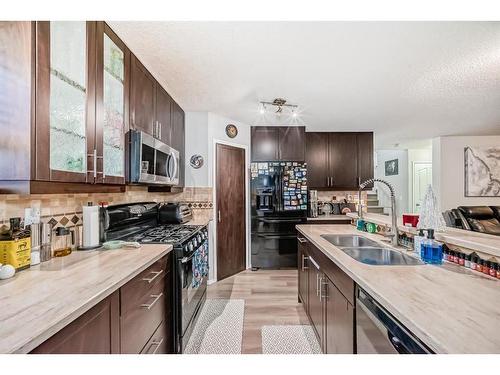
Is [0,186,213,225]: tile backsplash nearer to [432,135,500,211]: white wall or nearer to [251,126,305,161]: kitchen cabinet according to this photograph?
[251,126,305,161]: kitchen cabinet

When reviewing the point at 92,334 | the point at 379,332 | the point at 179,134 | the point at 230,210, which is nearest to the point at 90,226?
the point at 92,334

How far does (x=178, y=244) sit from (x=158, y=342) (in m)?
0.63

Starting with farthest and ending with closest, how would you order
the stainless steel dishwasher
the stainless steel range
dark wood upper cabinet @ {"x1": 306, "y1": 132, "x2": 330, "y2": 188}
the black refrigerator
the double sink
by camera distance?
dark wood upper cabinet @ {"x1": 306, "y1": 132, "x2": 330, "y2": 188}, the black refrigerator, the stainless steel range, the double sink, the stainless steel dishwasher

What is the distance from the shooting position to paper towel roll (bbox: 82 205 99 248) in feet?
5.66

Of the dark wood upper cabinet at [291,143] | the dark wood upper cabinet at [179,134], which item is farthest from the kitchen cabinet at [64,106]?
the dark wood upper cabinet at [291,143]

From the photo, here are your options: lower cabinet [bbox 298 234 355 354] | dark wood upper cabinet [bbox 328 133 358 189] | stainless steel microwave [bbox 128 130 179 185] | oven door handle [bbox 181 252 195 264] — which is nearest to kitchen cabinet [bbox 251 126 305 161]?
dark wood upper cabinet [bbox 328 133 358 189]

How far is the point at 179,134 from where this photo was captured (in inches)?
133

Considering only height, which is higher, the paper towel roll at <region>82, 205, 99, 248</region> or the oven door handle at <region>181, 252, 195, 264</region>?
the paper towel roll at <region>82, 205, 99, 248</region>

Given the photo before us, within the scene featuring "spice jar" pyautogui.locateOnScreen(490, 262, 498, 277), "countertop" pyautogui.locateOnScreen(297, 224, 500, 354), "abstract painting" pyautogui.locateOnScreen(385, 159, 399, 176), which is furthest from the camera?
"abstract painting" pyautogui.locateOnScreen(385, 159, 399, 176)

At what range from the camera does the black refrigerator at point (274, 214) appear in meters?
4.29

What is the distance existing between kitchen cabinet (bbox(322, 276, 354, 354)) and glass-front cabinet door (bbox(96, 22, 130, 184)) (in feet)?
5.18

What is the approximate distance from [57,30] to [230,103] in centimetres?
222
